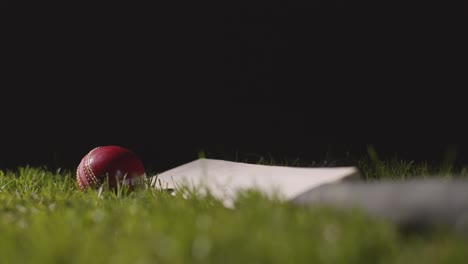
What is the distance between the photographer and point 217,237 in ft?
5.77

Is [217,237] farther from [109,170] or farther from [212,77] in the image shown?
[212,77]

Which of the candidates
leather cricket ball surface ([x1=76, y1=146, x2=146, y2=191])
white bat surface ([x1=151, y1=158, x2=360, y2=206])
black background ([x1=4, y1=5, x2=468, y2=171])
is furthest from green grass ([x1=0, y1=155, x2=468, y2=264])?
black background ([x1=4, y1=5, x2=468, y2=171])

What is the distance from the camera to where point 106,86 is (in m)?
4.88

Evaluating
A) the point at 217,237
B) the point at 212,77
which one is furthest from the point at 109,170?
the point at 212,77

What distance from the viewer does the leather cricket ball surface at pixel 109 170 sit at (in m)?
3.13

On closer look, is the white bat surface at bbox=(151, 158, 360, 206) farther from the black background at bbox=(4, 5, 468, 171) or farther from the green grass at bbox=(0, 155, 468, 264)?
the black background at bbox=(4, 5, 468, 171)

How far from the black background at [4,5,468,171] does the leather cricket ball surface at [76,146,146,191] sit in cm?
138

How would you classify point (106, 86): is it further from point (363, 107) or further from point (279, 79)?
point (363, 107)

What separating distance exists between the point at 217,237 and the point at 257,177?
3.90ft

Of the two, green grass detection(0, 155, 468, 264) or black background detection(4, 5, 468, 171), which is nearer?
green grass detection(0, 155, 468, 264)

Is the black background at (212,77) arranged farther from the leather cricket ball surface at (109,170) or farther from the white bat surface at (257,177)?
the leather cricket ball surface at (109,170)

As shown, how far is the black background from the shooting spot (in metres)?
4.66

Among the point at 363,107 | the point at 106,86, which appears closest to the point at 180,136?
the point at 106,86

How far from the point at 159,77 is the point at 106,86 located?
421mm
